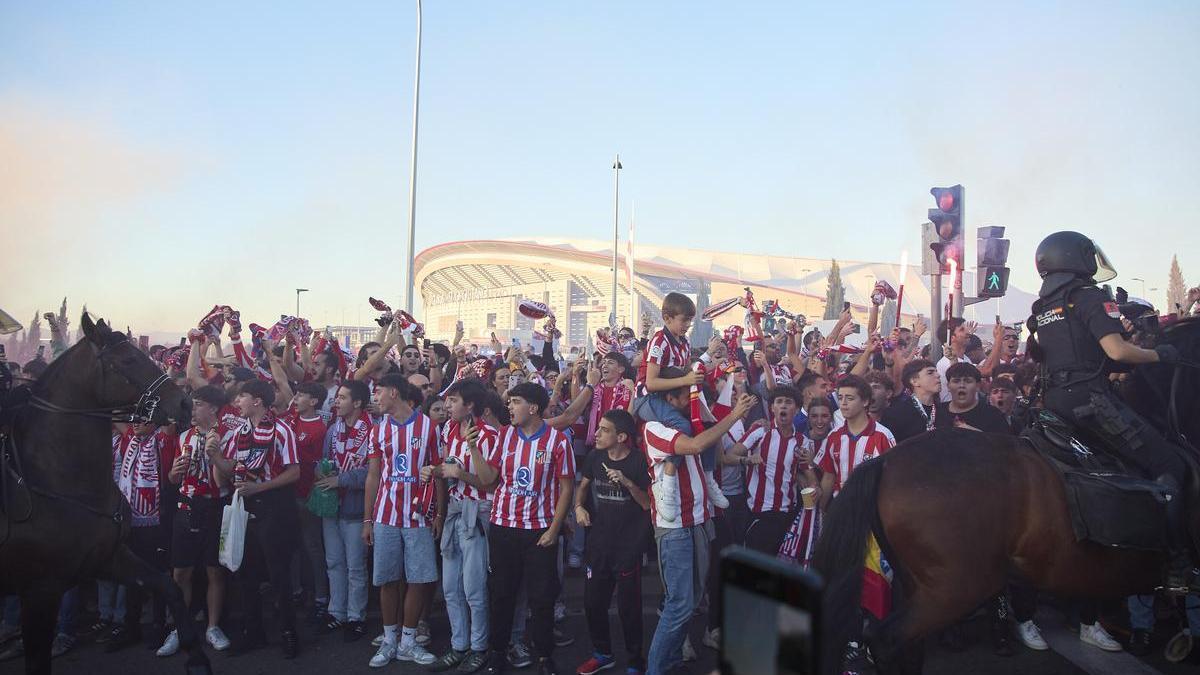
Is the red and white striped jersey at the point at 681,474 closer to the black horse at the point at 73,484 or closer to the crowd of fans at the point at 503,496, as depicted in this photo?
the crowd of fans at the point at 503,496

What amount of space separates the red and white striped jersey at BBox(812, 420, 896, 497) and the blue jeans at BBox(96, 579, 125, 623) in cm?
578

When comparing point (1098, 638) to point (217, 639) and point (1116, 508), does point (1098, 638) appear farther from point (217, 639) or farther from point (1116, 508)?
point (217, 639)

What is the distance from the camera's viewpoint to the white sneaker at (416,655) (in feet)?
20.5

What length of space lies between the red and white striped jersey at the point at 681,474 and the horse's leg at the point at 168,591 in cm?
304

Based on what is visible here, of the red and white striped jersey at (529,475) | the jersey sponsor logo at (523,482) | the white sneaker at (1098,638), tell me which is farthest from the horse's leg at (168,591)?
the white sneaker at (1098,638)

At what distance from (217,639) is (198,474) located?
4.21ft

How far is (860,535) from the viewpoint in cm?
454

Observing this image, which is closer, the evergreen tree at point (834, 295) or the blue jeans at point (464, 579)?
the blue jeans at point (464, 579)

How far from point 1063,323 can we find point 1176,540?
1.28 metres

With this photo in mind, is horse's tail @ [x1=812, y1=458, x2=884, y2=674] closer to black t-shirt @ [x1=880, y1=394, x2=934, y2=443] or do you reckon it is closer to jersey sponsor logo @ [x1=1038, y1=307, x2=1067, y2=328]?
jersey sponsor logo @ [x1=1038, y1=307, x2=1067, y2=328]

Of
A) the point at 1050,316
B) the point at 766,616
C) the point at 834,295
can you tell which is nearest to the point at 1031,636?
the point at 1050,316

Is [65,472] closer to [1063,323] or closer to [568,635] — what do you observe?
[568,635]

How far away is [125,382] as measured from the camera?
18.3ft

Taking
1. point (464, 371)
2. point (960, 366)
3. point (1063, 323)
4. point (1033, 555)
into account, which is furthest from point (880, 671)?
point (464, 371)
